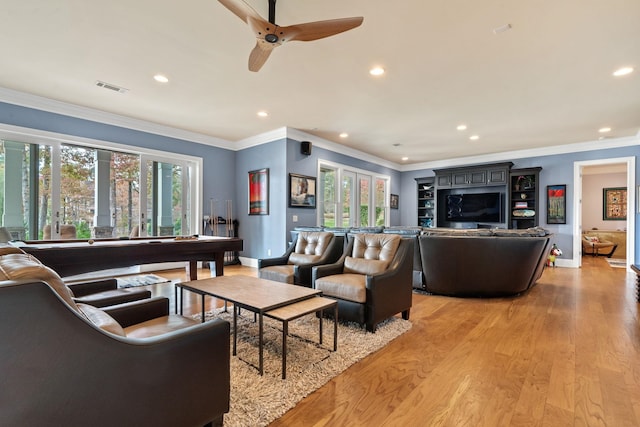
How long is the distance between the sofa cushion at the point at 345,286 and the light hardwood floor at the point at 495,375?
49 cm

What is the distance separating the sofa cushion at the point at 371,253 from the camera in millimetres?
3084

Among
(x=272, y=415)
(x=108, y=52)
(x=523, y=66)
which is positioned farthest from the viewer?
(x=523, y=66)

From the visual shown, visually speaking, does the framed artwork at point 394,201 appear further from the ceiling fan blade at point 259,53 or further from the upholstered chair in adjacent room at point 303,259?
the ceiling fan blade at point 259,53

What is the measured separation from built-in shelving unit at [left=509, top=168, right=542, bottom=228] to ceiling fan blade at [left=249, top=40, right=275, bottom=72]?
6.76 metres

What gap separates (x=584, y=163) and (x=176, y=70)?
7.86 m

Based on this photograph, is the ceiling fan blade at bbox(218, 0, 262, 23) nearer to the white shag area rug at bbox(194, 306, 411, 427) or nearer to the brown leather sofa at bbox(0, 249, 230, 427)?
the brown leather sofa at bbox(0, 249, 230, 427)

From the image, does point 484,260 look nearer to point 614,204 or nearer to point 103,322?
point 103,322

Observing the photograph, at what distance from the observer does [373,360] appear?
2217 millimetres

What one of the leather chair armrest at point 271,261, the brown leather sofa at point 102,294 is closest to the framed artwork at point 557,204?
the leather chair armrest at point 271,261

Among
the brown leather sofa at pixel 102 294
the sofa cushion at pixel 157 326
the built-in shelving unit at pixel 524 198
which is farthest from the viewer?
the built-in shelving unit at pixel 524 198

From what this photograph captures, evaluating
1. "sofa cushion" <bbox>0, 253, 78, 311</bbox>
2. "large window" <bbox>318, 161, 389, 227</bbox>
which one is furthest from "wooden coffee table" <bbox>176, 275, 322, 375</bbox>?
"large window" <bbox>318, 161, 389, 227</bbox>

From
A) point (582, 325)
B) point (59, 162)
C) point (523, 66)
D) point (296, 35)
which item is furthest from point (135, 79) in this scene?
point (582, 325)

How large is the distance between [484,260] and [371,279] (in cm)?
205

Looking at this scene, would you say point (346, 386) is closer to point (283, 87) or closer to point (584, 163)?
point (283, 87)
